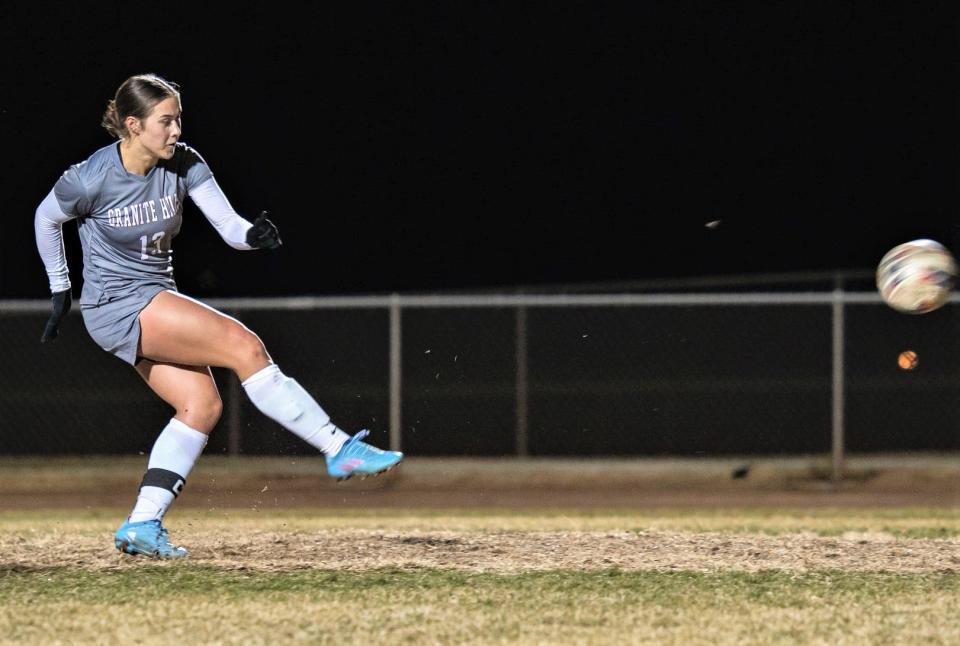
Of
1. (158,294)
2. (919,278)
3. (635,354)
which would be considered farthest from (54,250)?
(635,354)

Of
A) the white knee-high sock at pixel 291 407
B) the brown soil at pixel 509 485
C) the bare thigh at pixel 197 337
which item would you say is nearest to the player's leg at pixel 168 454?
the bare thigh at pixel 197 337

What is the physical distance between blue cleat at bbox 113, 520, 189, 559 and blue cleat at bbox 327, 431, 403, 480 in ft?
3.16

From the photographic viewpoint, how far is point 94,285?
6684 millimetres

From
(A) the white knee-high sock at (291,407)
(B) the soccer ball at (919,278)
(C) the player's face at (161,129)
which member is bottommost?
(A) the white knee-high sock at (291,407)

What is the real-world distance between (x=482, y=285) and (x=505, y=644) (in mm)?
14763

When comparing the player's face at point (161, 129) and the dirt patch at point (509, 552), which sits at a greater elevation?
the player's face at point (161, 129)

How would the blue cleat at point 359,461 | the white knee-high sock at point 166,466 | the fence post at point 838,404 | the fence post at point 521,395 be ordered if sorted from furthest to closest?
1. the fence post at point 521,395
2. the fence post at point 838,404
3. the white knee-high sock at point 166,466
4. the blue cleat at point 359,461

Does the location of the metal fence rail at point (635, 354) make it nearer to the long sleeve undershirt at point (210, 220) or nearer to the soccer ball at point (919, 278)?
the soccer ball at point (919, 278)

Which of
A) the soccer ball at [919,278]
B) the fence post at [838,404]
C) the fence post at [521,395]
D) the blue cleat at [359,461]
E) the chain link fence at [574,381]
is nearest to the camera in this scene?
the blue cleat at [359,461]

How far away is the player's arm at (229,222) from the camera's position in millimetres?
6668

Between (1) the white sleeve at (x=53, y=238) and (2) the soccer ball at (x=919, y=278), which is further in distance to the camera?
(2) the soccer ball at (x=919, y=278)

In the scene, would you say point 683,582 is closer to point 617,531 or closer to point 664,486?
point 617,531

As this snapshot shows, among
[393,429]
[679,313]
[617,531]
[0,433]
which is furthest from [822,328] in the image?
[617,531]

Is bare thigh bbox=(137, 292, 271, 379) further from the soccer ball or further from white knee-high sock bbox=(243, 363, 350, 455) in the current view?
the soccer ball
